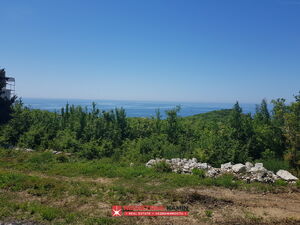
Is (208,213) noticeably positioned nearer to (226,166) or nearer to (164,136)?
(226,166)

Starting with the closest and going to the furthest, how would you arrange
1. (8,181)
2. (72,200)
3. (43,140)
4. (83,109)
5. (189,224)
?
(189,224) → (72,200) → (8,181) → (43,140) → (83,109)

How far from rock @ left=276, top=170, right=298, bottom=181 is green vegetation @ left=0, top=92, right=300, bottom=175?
1.75 feet

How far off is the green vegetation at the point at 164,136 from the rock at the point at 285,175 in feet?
1.75

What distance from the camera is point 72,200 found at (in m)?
5.59

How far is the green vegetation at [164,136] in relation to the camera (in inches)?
348

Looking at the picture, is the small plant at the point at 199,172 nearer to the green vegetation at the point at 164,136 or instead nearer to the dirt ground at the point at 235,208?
the dirt ground at the point at 235,208

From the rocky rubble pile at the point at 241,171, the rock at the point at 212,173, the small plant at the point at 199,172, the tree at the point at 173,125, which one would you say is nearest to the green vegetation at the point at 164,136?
the tree at the point at 173,125

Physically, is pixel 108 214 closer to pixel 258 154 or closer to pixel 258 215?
pixel 258 215

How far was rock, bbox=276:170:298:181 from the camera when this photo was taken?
715 cm

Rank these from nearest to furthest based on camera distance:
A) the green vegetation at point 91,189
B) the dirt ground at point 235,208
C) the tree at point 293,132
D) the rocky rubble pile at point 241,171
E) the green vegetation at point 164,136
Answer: the dirt ground at point 235,208
the green vegetation at point 91,189
the rocky rubble pile at point 241,171
the tree at point 293,132
the green vegetation at point 164,136

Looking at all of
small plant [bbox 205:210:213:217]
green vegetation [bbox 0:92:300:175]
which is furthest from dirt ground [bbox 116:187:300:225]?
green vegetation [bbox 0:92:300:175]

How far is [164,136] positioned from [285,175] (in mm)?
5758

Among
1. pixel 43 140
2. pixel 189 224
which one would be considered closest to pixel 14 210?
pixel 189 224

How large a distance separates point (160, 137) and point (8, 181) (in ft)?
22.8
